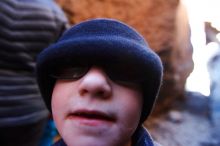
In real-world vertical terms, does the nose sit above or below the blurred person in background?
above

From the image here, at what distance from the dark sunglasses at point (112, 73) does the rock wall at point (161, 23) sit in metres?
1.70

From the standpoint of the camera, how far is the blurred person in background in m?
1.37

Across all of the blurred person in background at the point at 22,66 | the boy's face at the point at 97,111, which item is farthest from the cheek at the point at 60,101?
the blurred person in background at the point at 22,66

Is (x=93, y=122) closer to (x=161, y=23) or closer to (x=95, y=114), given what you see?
(x=95, y=114)

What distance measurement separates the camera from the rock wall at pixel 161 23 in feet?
8.18

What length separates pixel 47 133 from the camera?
63.3 inches

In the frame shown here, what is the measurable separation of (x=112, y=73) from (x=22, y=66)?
840 mm

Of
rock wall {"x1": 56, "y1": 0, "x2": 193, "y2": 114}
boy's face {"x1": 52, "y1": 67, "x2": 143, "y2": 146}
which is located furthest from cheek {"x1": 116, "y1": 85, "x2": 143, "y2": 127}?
rock wall {"x1": 56, "y1": 0, "x2": 193, "y2": 114}

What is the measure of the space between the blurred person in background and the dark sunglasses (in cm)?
71

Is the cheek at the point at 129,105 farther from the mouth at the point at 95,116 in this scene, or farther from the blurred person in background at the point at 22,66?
the blurred person in background at the point at 22,66

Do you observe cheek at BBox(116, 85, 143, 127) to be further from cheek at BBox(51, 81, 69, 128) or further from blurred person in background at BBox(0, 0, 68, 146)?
blurred person in background at BBox(0, 0, 68, 146)

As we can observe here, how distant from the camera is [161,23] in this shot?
2.90m

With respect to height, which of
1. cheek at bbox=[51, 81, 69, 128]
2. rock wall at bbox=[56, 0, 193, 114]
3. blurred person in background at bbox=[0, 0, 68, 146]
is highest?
cheek at bbox=[51, 81, 69, 128]

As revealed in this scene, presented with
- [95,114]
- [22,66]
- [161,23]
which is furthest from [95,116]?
[161,23]
